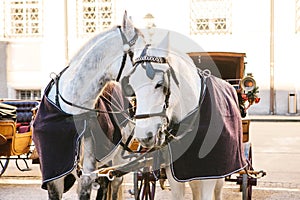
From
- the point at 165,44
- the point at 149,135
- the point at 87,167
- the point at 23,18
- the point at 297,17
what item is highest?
the point at 23,18

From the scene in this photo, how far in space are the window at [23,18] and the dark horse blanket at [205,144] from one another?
49.1 feet

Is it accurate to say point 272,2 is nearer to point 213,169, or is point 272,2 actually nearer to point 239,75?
point 239,75

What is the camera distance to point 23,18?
1788cm

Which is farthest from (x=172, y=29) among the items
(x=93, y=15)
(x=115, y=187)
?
(x=115, y=187)

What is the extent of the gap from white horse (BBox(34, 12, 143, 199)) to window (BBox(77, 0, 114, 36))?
1372cm

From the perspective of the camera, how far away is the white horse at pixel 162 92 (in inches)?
124

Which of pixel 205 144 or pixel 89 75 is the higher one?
pixel 89 75

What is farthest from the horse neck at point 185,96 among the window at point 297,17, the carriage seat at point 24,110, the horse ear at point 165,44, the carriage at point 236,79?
the window at point 297,17

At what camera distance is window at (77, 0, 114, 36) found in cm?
1758

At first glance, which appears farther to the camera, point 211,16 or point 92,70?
point 211,16

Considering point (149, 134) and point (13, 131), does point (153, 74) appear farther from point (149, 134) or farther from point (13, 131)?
point (13, 131)

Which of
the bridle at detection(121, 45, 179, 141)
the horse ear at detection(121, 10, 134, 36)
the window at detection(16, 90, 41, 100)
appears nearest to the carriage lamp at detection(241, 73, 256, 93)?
the horse ear at detection(121, 10, 134, 36)

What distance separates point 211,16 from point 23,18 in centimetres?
632

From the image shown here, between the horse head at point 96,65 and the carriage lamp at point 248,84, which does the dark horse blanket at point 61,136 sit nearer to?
the horse head at point 96,65
